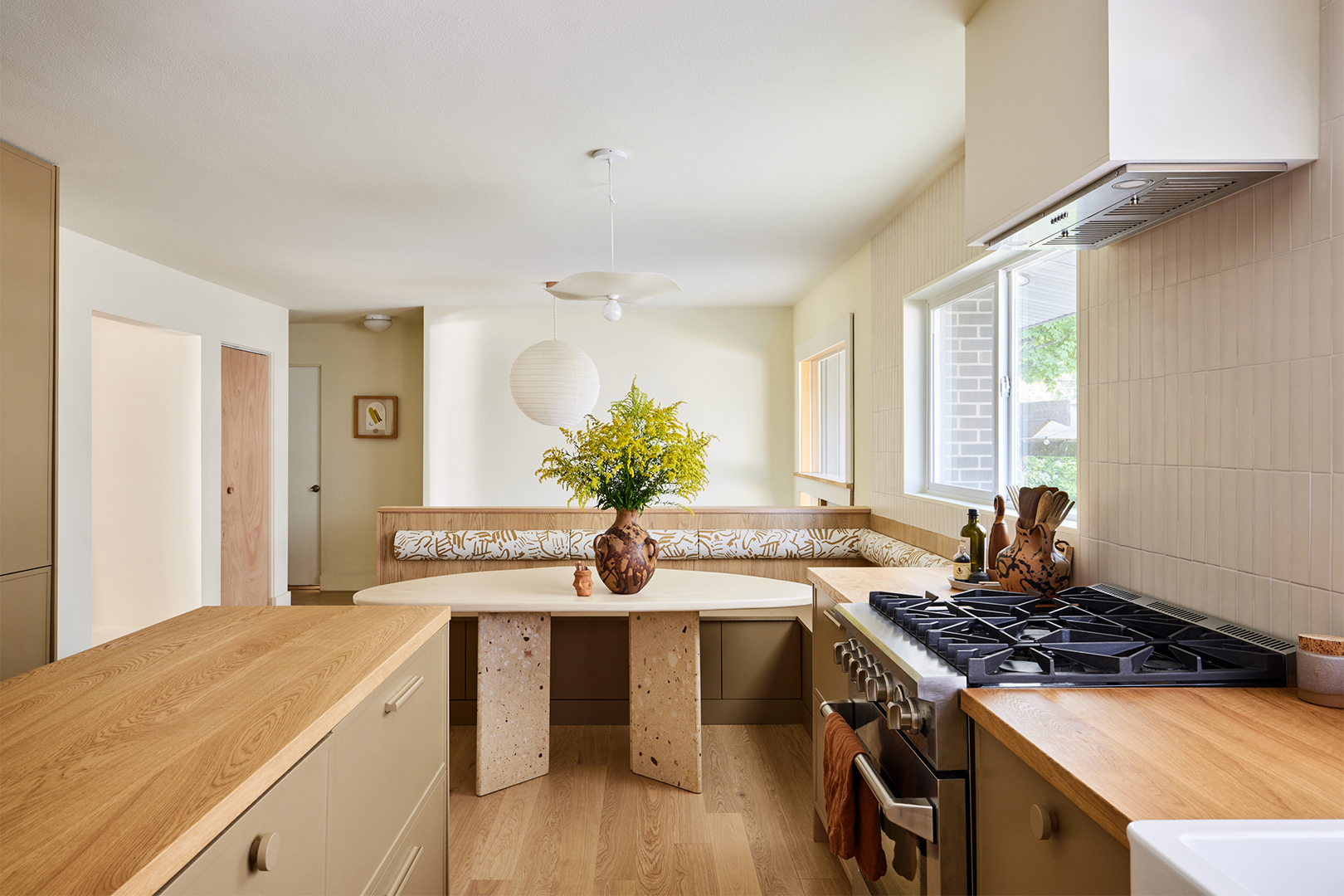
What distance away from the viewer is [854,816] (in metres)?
1.56

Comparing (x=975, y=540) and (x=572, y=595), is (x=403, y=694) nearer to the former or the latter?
(x=572, y=595)

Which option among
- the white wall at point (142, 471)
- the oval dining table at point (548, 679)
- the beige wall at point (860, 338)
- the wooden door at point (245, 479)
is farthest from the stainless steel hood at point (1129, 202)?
the wooden door at point (245, 479)

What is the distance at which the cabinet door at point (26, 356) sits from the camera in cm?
260

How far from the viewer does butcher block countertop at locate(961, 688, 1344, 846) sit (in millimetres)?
856

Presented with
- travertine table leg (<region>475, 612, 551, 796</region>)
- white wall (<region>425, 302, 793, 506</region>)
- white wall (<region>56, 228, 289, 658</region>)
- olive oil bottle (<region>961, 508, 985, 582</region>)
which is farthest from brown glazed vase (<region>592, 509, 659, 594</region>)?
white wall (<region>425, 302, 793, 506</region>)

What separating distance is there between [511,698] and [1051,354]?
7.31 feet

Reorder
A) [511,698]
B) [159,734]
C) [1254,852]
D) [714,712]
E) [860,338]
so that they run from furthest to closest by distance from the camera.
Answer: [860,338] < [714,712] < [511,698] < [159,734] < [1254,852]

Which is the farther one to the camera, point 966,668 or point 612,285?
point 612,285

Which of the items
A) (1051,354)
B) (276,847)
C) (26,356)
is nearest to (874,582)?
(1051,354)

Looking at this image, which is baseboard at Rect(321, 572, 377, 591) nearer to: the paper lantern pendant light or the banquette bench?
the banquette bench

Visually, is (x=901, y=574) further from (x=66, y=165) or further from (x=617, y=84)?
(x=66, y=165)

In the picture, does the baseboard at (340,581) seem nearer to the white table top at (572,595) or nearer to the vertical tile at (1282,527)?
the white table top at (572,595)

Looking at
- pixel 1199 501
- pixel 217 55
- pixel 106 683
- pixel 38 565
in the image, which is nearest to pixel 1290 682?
pixel 1199 501

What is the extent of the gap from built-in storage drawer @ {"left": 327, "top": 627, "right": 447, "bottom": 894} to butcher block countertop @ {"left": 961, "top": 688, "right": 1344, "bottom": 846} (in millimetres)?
1008
